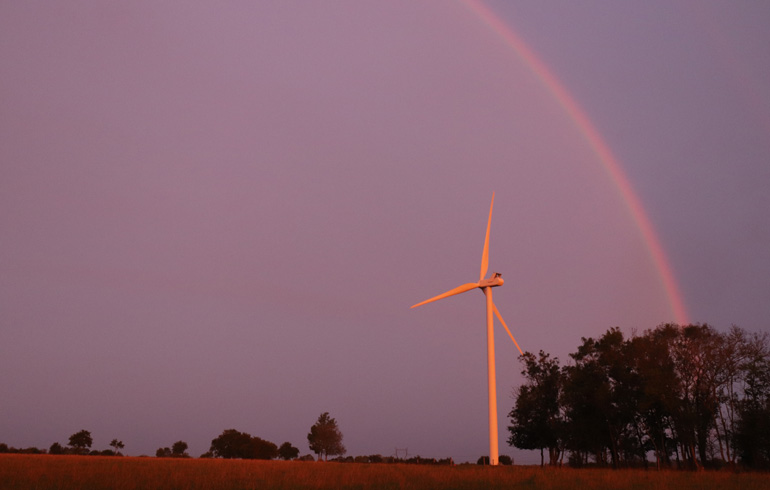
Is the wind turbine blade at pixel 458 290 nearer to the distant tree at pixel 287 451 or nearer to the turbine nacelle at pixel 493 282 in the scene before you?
the turbine nacelle at pixel 493 282

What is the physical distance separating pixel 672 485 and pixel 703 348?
117 feet

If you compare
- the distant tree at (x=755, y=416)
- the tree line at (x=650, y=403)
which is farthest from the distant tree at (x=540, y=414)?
the distant tree at (x=755, y=416)

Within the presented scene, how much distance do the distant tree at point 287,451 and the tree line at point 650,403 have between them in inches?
2470

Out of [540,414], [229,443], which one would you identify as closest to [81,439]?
[229,443]

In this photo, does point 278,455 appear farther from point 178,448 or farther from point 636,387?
point 636,387

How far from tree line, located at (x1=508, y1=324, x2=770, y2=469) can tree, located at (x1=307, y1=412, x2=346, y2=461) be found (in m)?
52.4

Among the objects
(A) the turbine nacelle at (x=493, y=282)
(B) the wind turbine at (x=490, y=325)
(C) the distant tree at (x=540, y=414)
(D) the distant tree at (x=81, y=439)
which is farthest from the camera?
(D) the distant tree at (x=81, y=439)

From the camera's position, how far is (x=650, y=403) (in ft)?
197

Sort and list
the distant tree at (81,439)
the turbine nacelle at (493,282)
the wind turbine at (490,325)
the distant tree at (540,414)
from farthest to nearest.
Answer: the distant tree at (81,439)
the distant tree at (540,414)
the turbine nacelle at (493,282)
the wind turbine at (490,325)

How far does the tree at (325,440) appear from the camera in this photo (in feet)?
405

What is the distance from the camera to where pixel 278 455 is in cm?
12988

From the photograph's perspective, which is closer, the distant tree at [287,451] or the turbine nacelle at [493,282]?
the turbine nacelle at [493,282]

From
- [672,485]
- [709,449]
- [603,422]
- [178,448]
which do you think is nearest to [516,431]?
[603,422]

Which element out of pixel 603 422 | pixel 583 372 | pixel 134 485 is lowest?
pixel 134 485
